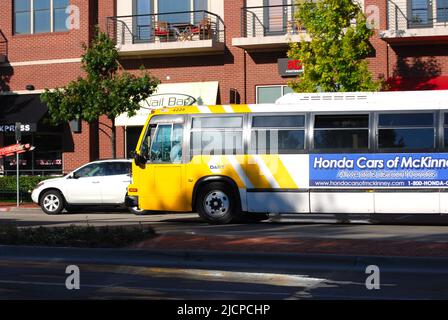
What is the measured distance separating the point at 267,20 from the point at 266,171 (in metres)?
12.0

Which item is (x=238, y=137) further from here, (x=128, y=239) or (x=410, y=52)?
(x=410, y=52)

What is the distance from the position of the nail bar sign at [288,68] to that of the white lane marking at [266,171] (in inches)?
405

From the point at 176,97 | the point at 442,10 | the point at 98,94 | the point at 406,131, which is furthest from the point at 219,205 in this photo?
the point at 442,10

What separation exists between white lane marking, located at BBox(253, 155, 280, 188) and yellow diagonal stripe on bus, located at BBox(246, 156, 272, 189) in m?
0.05

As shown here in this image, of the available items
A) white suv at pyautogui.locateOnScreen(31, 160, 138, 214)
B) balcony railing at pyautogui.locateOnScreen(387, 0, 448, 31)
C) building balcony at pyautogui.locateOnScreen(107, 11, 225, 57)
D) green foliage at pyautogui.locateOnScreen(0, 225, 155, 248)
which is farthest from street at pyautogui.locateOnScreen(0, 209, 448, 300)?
building balcony at pyautogui.locateOnScreen(107, 11, 225, 57)

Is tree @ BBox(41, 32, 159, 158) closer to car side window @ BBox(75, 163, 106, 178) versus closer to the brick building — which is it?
the brick building

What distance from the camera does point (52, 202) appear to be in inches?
822

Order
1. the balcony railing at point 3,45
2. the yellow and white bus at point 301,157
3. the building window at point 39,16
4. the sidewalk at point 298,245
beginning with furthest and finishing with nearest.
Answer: the balcony railing at point 3,45 < the building window at point 39,16 < the yellow and white bus at point 301,157 < the sidewalk at point 298,245

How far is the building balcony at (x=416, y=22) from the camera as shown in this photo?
2347cm

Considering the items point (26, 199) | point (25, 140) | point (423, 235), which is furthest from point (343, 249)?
point (25, 140)

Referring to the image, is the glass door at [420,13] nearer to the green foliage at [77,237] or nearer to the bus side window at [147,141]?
the bus side window at [147,141]

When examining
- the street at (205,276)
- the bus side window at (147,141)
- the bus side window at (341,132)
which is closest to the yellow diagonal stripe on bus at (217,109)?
Answer: the bus side window at (147,141)

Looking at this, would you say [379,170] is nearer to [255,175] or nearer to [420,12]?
[255,175]

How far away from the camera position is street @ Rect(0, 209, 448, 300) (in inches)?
310
